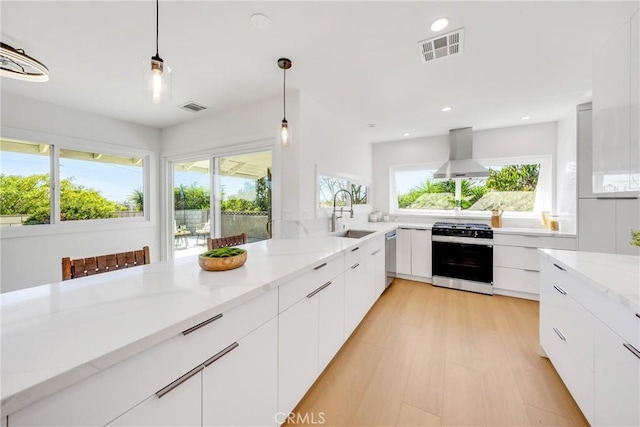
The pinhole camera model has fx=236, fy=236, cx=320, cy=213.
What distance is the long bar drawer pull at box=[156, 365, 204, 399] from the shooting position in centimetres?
73

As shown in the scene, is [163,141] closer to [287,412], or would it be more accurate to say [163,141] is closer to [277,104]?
[277,104]

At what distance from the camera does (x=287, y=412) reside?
1.30 m

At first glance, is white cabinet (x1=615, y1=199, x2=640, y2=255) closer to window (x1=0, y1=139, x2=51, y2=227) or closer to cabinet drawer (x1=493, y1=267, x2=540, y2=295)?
cabinet drawer (x1=493, y1=267, x2=540, y2=295)

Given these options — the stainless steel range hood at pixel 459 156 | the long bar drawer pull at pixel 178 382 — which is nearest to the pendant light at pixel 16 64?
the long bar drawer pull at pixel 178 382

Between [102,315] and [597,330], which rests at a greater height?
[102,315]

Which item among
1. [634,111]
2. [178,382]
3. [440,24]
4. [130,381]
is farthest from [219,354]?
[634,111]

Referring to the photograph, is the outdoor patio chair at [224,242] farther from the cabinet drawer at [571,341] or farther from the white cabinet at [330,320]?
the cabinet drawer at [571,341]

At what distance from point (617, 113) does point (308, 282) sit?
2.57m

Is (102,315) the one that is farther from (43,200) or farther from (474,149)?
(474,149)

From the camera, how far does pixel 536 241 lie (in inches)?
121

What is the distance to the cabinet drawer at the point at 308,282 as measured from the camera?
127cm

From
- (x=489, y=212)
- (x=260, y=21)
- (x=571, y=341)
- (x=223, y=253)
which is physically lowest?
(x=571, y=341)

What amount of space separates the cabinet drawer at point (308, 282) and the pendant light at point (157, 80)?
1155mm

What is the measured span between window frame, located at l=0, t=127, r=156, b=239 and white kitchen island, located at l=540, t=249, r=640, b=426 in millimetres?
4893
